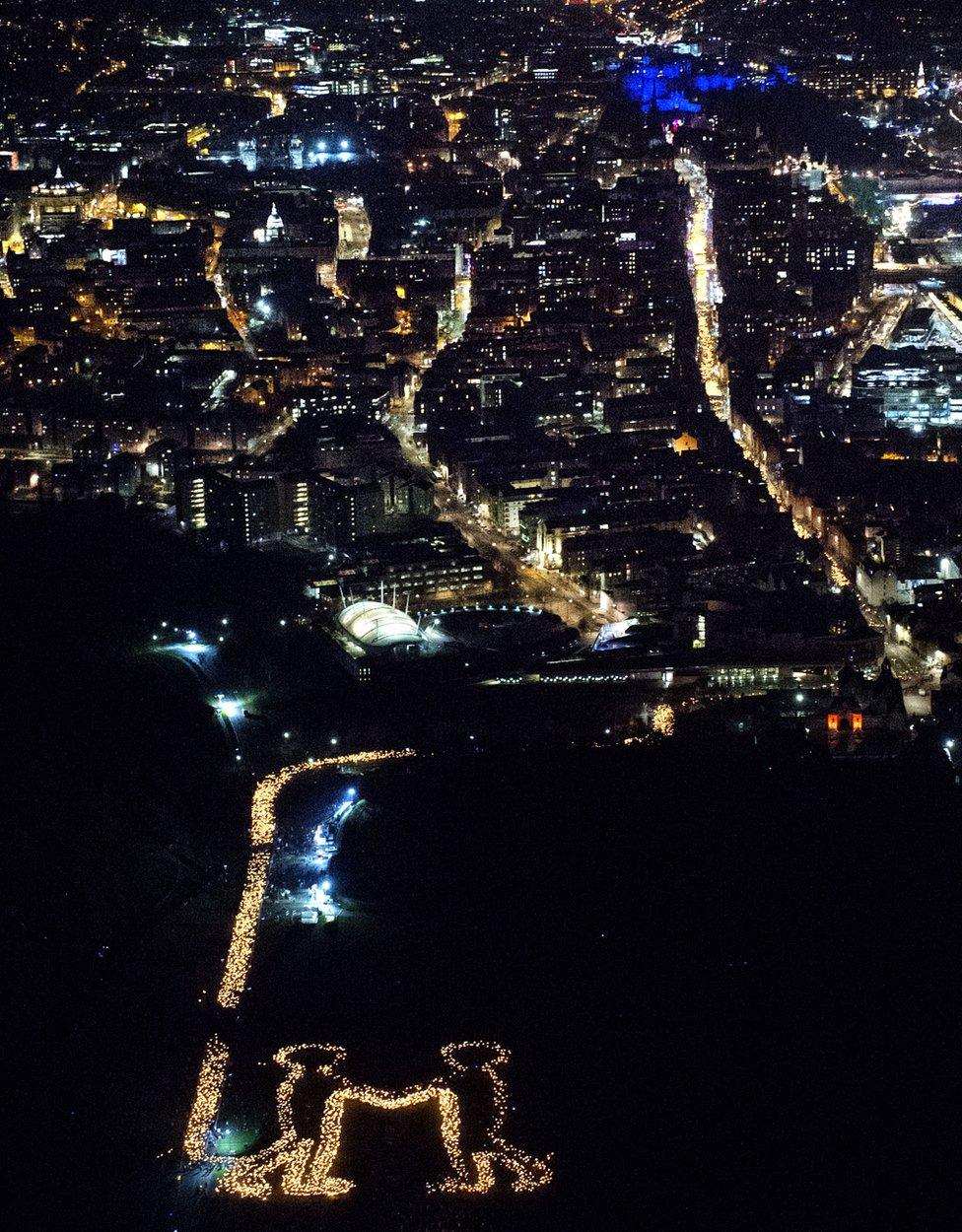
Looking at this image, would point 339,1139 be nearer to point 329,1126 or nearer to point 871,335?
point 329,1126

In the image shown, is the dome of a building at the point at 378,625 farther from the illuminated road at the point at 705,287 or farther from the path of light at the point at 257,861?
the illuminated road at the point at 705,287

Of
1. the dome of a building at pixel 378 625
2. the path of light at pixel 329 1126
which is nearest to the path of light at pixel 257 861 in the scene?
the path of light at pixel 329 1126

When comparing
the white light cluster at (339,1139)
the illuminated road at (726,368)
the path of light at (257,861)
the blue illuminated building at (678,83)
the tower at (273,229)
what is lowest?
the white light cluster at (339,1139)

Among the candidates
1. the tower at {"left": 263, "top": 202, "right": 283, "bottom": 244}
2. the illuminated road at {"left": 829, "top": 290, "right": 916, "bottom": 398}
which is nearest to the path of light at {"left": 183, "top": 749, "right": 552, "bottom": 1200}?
the illuminated road at {"left": 829, "top": 290, "right": 916, "bottom": 398}

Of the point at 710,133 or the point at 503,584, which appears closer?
the point at 503,584

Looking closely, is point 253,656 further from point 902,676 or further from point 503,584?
point 902,676

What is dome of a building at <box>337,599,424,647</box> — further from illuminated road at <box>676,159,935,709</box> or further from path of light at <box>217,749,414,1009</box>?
illuminated road at <box>676,159,935,709</box>

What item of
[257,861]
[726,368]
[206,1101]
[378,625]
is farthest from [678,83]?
[206,1101]

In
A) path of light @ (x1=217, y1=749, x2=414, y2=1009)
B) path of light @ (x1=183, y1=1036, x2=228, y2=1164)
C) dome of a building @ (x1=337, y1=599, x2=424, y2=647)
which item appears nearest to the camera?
path of light @ (x1=183, y1=1036, x2=228, y2=1164)

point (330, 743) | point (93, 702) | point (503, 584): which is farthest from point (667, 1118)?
point (503, 584)
